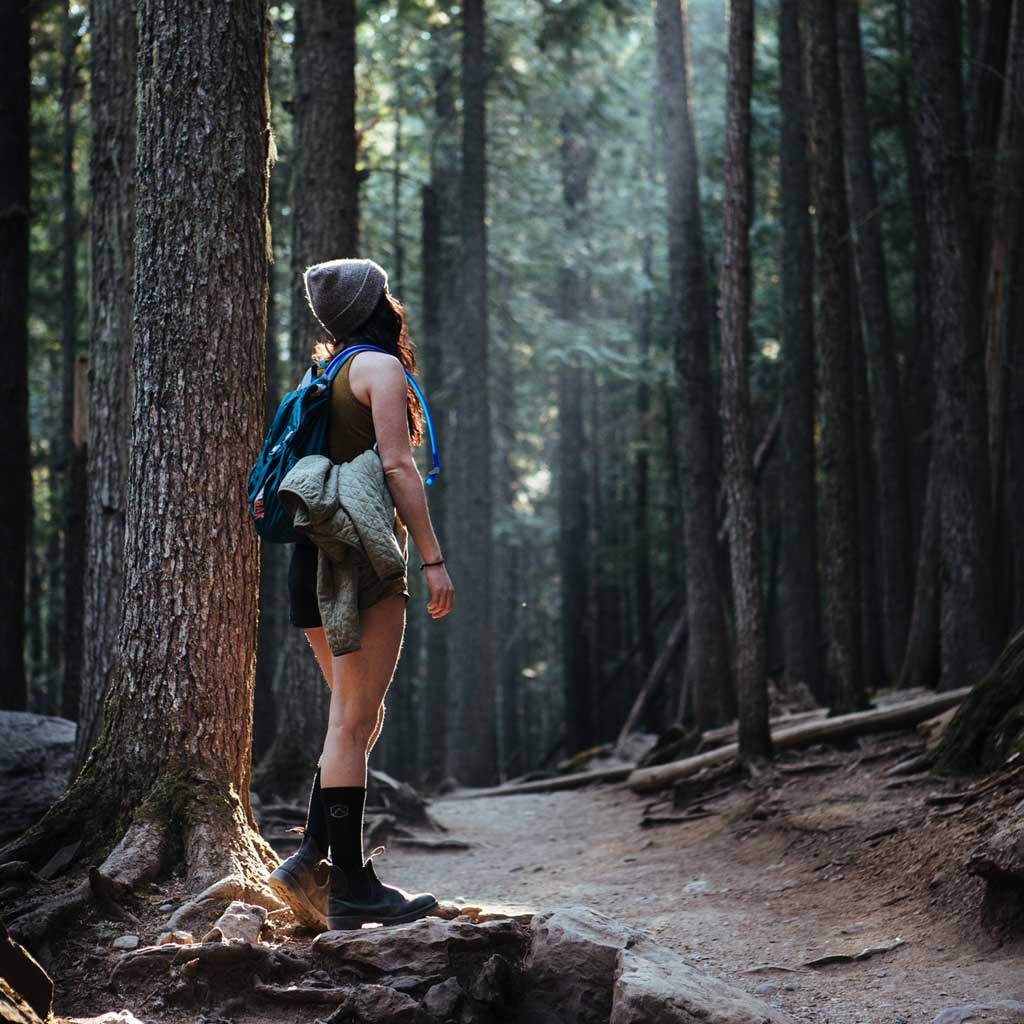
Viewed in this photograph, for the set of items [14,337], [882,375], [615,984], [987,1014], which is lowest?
[987,1014]

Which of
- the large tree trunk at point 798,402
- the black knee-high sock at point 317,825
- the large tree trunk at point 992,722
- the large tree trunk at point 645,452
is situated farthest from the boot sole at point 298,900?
the large tree trunk at point 645,452

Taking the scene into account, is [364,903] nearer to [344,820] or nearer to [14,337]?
[344,820]

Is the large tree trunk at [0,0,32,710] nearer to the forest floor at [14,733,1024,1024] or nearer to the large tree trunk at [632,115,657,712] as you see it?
the forest floor at [14,733,1024,1024]

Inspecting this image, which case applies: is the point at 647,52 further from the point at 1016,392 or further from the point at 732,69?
the point at 732,69

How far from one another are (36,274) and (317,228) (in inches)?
445

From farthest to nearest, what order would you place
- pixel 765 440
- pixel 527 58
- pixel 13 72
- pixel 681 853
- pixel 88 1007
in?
pixel 527 58 < pixel 765 440 < pixel 13 72 < pixel 681 853 < pixel 88 1007

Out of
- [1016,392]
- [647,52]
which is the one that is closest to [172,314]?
[1016,392]

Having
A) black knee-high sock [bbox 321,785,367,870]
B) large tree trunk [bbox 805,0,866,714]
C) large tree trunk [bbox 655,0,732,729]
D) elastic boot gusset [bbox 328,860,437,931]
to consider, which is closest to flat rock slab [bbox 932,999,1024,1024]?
elastic boot gusset [bbox 328,860,437,931]

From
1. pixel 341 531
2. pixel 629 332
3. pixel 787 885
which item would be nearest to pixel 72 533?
pixel 787 885

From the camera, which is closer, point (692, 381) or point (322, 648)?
point (322, 648)

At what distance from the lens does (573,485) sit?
26062 mm

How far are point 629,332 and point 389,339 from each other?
21505 mm

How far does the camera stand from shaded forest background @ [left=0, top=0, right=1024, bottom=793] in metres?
10.3

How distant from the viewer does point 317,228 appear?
34.1ft
